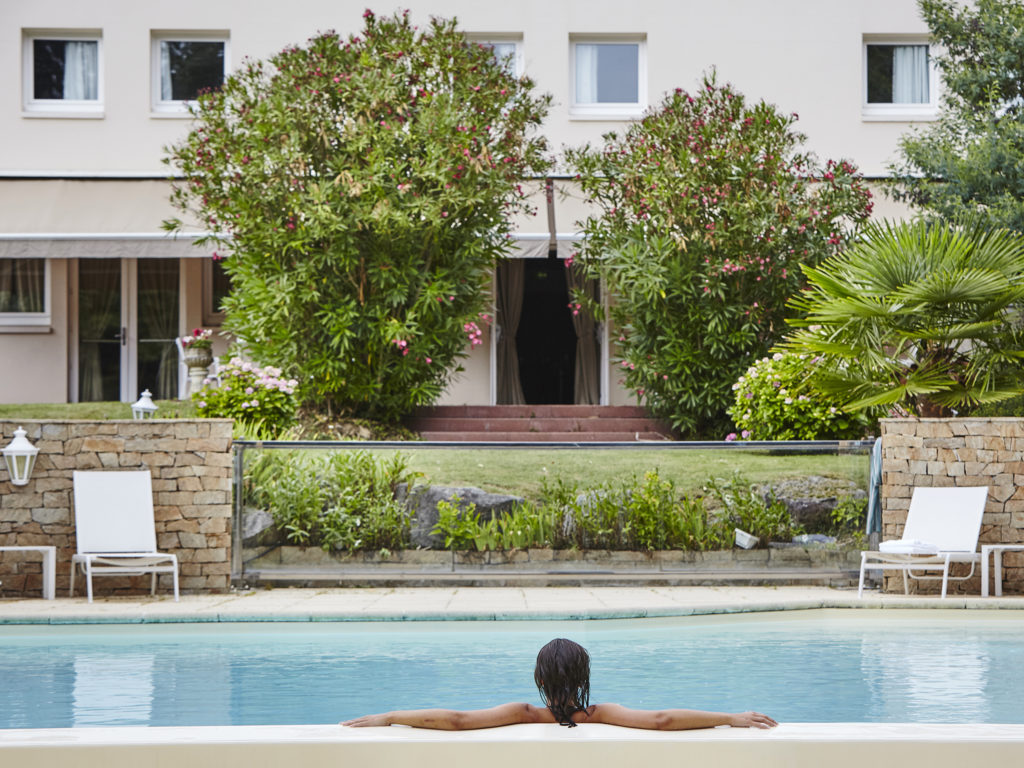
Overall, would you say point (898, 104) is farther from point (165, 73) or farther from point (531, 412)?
point (165, 73)

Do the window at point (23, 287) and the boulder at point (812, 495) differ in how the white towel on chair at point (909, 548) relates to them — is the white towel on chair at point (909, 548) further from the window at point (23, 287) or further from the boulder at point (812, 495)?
the window at point (23, 287)

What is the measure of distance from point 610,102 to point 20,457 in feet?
39.4

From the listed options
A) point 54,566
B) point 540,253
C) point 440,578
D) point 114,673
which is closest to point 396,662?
point 114,673

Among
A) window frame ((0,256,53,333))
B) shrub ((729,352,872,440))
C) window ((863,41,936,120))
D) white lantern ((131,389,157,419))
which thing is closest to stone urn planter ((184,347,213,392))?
white lantern ((131,389,157,419))

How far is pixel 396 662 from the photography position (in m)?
7.70

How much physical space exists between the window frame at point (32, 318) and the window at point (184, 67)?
10.6 feet

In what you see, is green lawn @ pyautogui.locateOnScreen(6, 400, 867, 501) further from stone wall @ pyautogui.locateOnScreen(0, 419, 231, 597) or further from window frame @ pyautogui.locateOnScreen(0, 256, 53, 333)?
window frame @ pyautogui.locateOnScreen(0, 256, 53, 333)

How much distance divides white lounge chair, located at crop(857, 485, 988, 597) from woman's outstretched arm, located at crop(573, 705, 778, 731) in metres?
6.46

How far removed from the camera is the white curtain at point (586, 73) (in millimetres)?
19328

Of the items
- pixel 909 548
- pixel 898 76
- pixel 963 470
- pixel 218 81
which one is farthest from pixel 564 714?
pixel 898 76

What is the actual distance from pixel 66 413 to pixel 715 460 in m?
9.34

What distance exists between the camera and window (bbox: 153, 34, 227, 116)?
1919 cm

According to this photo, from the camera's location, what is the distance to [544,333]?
20734 mm

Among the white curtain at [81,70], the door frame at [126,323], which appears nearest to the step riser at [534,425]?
the door frame at [126,323]
